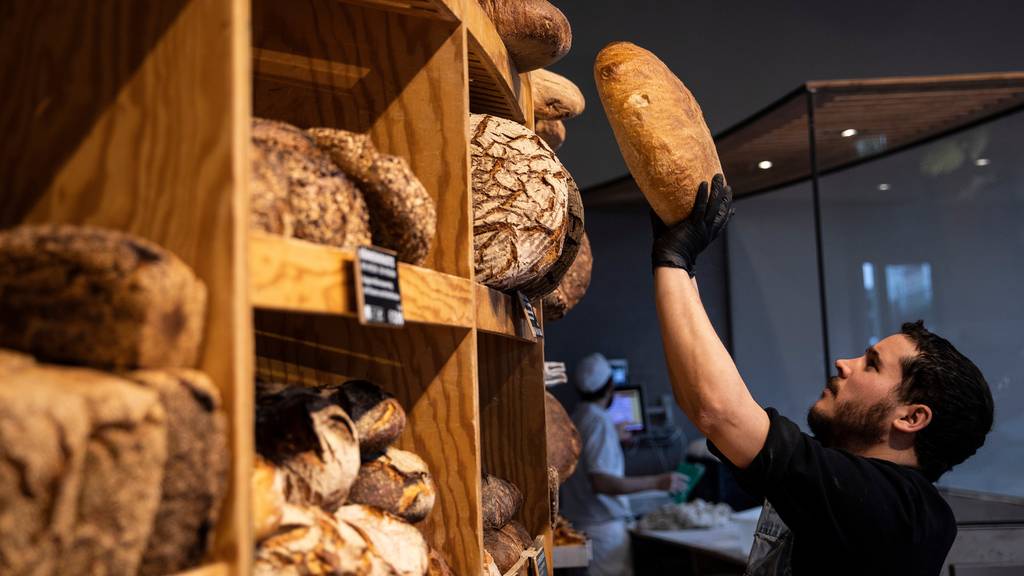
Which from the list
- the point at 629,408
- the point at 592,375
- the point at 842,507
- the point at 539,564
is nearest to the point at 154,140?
the point at 539,564

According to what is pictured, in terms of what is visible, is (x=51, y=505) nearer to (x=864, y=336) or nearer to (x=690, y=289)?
(x=690, y=289)

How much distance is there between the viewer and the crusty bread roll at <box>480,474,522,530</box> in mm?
1738

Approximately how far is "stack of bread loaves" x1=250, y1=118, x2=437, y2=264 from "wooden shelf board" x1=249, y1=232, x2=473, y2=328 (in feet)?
0.16

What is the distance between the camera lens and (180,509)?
0.74m

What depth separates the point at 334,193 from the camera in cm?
101

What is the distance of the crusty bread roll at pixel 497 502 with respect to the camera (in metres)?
1.74

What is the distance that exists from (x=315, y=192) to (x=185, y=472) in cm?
35

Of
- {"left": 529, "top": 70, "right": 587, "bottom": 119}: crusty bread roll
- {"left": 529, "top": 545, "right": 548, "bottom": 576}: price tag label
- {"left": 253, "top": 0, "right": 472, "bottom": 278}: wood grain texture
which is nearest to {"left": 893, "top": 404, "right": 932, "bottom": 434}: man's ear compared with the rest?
{"left": 529, "top": 545, "right": 548, "bottom": 576}: price tag label

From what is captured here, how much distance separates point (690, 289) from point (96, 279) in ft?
4.86

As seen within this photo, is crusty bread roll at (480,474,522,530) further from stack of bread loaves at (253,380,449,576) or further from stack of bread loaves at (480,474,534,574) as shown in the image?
stack of bread loaves at (253,380,449,576)

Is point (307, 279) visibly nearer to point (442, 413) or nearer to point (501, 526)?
point (442, 413)

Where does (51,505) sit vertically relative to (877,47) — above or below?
below

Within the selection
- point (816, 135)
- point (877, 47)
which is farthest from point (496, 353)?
point (877, 47)

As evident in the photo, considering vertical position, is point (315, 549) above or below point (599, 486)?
above
